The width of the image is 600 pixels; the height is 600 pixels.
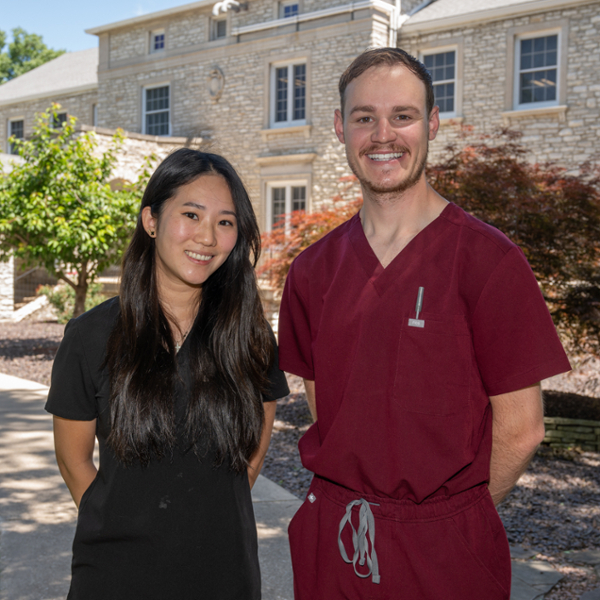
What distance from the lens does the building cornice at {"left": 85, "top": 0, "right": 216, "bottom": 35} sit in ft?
59.7

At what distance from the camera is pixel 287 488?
530cm

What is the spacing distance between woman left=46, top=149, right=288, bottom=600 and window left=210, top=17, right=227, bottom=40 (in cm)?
1770

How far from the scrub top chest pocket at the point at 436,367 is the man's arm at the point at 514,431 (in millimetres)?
140

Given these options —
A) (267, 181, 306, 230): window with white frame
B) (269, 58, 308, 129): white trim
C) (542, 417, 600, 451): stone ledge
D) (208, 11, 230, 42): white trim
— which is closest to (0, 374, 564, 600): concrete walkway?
(542, 417, 600, 451): stone ledge

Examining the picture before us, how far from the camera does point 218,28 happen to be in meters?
A: 18.5

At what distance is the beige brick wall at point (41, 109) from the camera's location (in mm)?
22734

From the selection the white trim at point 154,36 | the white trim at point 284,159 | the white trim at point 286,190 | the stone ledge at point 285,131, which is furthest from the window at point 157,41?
the white trim at point 286,190

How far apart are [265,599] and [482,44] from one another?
13.9 meters

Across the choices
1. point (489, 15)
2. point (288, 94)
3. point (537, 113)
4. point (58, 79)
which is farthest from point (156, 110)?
point (537, 113)

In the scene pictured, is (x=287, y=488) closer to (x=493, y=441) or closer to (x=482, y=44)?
(x=493, y=441)

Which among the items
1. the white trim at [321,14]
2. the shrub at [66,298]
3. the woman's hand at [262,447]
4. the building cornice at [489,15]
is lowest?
the shrub at [66,298]

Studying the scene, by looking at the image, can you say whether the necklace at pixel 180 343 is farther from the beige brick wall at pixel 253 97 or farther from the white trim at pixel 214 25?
the white trim at pixel 214 25

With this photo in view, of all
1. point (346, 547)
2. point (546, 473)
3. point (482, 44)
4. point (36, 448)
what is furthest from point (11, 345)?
point (346, 547)

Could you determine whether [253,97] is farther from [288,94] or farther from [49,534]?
[49,534]
